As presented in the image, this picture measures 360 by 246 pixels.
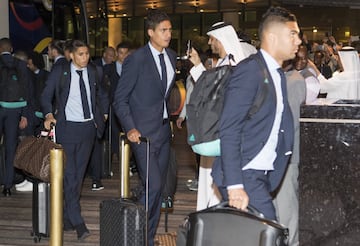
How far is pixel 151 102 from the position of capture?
659 cm

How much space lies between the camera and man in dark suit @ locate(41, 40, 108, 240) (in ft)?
25.0

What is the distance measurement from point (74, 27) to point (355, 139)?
1158cm

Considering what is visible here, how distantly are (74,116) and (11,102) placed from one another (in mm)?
2704

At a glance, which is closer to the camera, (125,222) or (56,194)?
(125,222)

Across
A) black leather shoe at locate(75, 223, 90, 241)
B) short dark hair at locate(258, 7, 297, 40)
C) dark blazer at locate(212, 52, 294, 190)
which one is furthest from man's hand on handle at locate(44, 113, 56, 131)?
short dark hair at locate(258, 7, 297, 40)

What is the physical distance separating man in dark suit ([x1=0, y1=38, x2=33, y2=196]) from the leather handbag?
2818mm

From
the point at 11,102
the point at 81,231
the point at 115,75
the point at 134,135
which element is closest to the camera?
the point at 134,135

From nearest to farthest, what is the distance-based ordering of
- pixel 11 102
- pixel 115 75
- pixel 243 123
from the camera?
pixel 243 123
pixel 11 102
pixel 115 75

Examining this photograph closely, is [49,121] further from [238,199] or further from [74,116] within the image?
[238,199]

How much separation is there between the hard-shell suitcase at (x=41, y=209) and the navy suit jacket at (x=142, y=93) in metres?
1.46

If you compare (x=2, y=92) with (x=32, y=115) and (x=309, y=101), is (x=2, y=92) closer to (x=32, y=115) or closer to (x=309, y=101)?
(x=32, y=115)

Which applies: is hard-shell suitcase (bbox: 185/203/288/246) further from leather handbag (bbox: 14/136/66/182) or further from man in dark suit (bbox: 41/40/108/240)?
man in dark suit (bbox: 41/40/108/240)

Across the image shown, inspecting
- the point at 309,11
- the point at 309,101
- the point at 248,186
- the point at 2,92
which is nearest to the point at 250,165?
the point at 248,186

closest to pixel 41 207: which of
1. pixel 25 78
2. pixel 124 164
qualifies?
pixel 124 164
